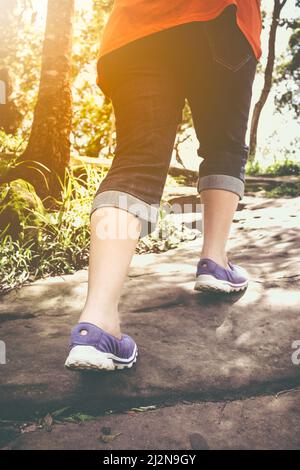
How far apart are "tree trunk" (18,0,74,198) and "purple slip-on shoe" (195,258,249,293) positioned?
236 centimetres

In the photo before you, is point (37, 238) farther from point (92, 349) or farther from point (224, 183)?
point (92, 349)

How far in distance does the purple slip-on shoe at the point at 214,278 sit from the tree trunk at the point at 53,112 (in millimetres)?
2356

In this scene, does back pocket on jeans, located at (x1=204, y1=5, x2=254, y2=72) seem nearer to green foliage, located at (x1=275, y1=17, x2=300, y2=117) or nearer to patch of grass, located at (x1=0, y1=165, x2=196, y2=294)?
patch of grass, located at (x1=0, y1=165, x2=196, y2=294)

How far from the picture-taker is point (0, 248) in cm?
336

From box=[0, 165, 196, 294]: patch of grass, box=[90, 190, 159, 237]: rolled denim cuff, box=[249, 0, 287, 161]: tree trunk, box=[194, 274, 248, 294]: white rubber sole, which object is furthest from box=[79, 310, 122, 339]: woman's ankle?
box=[249, 0, 287, 161]: tree trunk

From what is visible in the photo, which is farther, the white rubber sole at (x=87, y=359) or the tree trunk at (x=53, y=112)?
the tree trunk at (x=53, y=112)

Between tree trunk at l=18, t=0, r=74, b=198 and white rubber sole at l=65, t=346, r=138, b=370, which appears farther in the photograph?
tree trunk at l=18, t=0, r=74, b=198

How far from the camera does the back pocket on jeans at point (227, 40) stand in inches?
71.7

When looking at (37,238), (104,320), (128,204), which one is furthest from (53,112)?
(104,320)

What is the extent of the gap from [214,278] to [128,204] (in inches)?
32.1

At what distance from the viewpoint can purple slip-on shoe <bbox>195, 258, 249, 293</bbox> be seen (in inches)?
95.3

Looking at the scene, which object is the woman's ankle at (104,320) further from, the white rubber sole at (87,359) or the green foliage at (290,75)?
the green foliage at (290,75)

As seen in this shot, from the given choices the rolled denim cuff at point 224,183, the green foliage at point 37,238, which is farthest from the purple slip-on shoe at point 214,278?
the green foliage at point 37,238

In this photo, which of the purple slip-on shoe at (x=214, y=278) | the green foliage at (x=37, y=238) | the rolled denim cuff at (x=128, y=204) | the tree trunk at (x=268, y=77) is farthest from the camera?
the tree trunk at (x=268, y=77)
